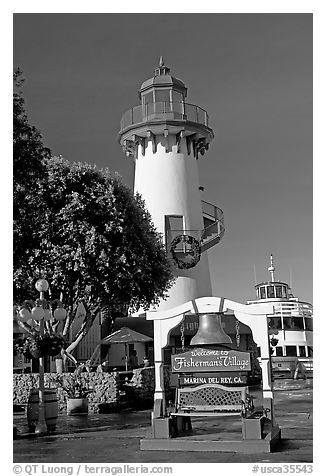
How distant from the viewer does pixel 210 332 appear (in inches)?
387

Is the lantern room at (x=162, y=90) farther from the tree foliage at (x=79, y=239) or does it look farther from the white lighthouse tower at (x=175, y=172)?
the tree foliage at (x=79, y=239)

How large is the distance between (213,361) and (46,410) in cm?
423

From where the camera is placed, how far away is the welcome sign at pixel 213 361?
9.40 meters

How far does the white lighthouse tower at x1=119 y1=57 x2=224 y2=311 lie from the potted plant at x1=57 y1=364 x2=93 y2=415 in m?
6.78

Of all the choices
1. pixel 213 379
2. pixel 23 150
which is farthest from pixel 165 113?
pixel 213 379

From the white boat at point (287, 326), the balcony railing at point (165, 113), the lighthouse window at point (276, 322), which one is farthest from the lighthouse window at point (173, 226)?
the lighthouse window at point (276, 322)

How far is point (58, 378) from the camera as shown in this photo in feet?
52.8

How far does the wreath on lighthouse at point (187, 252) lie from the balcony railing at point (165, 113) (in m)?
4.00

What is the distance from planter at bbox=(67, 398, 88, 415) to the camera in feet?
49.4

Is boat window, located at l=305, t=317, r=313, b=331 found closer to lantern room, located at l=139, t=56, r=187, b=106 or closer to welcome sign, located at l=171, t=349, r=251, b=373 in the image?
lantern room, located at l=139, t=56, r=187, b=106

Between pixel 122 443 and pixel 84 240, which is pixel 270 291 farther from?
pixel 122 443

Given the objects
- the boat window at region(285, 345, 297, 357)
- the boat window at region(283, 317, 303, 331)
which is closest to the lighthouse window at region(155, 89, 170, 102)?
the boat window at region(283, 317, 303, 331)
